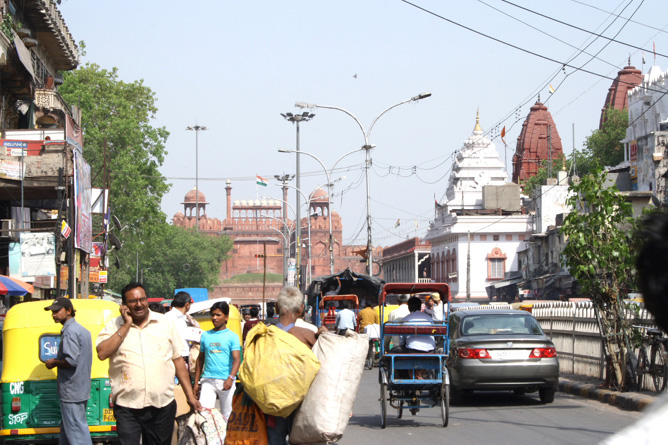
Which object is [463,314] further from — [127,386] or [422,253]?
[422,253]

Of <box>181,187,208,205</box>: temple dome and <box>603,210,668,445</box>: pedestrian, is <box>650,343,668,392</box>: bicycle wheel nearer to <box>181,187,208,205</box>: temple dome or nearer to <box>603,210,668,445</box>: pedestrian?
<box>603,210,668,445</box>: pedestrian

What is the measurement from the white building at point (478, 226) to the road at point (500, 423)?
5134 cm

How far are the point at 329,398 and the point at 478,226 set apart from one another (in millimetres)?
66723

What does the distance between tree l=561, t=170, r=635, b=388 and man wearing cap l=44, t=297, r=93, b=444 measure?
811 centimetres

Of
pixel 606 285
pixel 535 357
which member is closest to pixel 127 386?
pixel 535 357

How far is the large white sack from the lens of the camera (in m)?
6.00

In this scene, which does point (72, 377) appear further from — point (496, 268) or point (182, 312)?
point (496, 268)

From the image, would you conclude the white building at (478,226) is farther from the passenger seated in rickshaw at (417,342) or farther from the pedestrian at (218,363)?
the pedestrian at (218,363)

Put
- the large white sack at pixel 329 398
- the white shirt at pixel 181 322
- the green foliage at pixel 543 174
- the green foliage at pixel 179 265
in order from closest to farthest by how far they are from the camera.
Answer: the large white sack at pixel 329 398, the white shirt at pixel 181 322, the green foliage at pixel 543 174, the green foliage at pixel 179 265

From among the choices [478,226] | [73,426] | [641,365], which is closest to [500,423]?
[641,365]

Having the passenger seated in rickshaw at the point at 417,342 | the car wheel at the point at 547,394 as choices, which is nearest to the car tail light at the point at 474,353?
the car wheel at the point at 547,394

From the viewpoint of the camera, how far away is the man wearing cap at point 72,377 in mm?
7750

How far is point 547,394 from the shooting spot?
1294 centimetres

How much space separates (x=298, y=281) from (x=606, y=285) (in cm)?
4162
